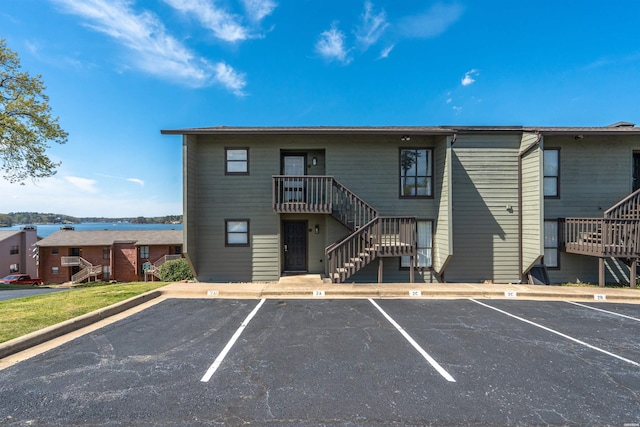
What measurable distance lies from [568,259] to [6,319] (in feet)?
53.2

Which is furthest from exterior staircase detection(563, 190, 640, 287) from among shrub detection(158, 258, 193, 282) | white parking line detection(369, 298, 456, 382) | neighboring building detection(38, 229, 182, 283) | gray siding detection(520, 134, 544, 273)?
neighboring building detection(38, 229, 182, 283)

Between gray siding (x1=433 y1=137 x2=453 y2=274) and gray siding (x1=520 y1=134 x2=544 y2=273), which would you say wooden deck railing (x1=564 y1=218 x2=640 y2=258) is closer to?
gray siding (x1=520 y1=134 x2=544 y2=273)

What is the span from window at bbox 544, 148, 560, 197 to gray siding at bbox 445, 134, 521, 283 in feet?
3.70

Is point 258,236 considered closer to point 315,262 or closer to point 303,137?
point 315,262

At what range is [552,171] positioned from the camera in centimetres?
960

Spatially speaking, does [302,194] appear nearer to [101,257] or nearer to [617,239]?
[617,239]

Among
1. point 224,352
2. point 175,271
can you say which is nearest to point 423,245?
point 224,352

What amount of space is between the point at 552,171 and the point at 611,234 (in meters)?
2.72

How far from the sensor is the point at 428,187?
985 centimetres

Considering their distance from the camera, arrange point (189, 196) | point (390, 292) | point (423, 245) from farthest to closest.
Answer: point (423, 245)
point (189, 196)
point (390, 292)

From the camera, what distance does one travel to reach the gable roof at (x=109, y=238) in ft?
89.2

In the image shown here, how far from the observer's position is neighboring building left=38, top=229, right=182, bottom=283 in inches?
1046

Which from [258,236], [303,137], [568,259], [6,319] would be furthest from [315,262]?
[568,259]

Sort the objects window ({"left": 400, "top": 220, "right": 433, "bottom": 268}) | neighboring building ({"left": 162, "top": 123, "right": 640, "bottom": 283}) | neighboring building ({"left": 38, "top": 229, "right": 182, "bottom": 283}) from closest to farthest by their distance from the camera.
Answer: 1. neighboring building ({"left": 162, "top": 123, "right": 640, "bottom": 283})
2. window ({"left": 400, "top": 220, "right": 433, "bottom": 268})
3. neighboring building ({"left": 38, "top": 229, "right": 182, "bottom": 283})
